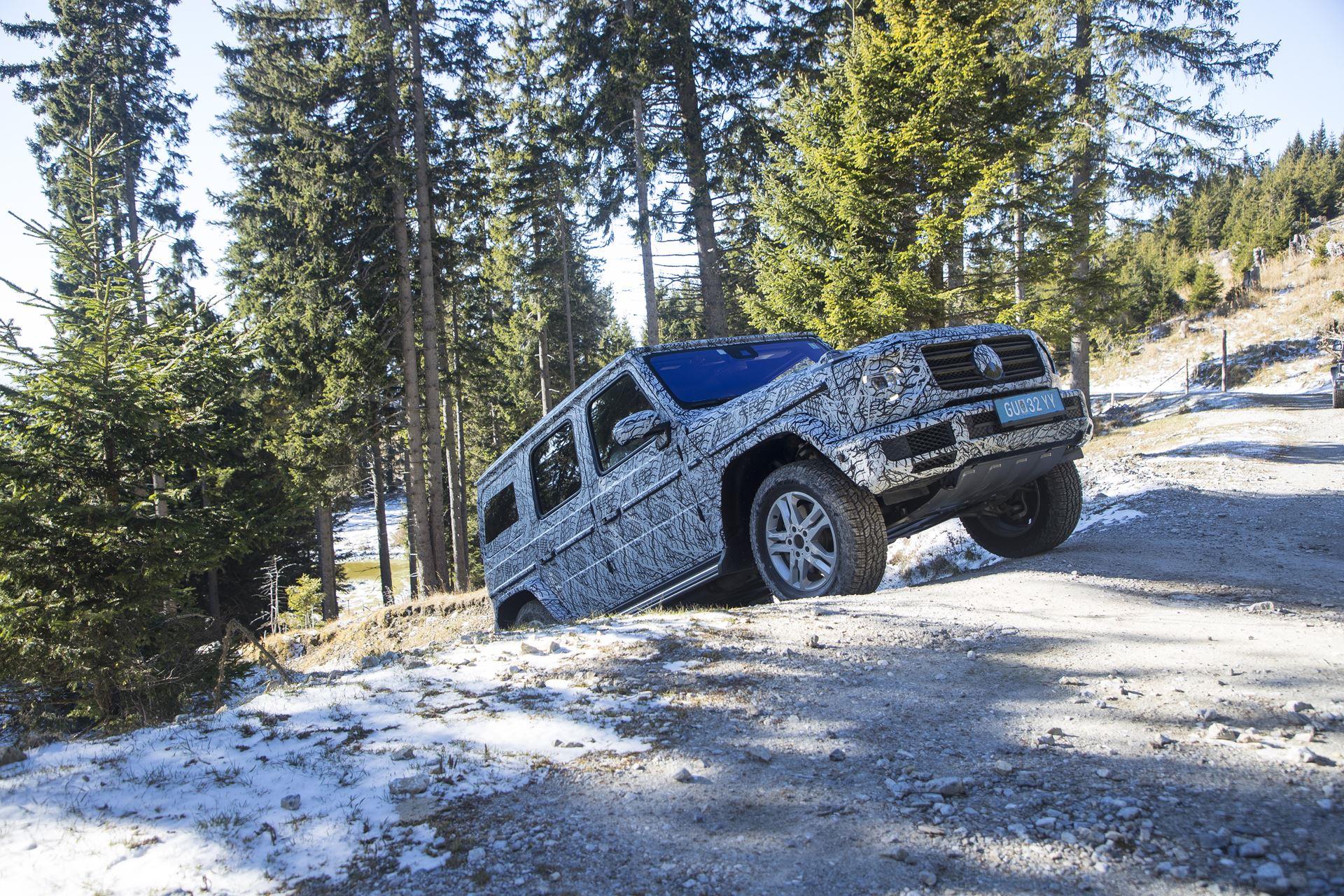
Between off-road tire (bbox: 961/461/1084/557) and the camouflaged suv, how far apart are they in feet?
0.05

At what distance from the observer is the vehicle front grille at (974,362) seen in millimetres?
4469

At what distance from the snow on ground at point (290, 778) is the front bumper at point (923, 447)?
1.80m

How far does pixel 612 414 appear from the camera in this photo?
5707 millimetres

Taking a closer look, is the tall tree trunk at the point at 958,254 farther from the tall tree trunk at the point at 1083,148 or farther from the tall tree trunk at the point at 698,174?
the tall tree trunk at the point at 698,174

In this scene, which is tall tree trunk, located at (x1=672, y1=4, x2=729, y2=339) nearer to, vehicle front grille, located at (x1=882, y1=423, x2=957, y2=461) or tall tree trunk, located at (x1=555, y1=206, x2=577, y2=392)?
tall tree trunk, located at (x1=555, y1=206, x2=577, y2=392)

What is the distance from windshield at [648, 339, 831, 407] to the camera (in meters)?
5.43

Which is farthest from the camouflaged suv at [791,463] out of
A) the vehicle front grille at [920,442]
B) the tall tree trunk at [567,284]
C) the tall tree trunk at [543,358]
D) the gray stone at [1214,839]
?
the tall tree trunk at [567,284]

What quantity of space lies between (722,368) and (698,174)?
13.6m

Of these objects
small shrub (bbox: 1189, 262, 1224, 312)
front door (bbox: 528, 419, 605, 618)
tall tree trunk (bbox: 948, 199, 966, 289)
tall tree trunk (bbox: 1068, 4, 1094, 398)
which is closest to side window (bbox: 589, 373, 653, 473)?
front door (bbox: 528, 419, 605, 618)

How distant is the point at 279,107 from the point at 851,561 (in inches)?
677

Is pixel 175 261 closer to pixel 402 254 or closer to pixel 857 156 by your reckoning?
pixel 402 254

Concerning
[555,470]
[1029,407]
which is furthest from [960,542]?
[555,470]

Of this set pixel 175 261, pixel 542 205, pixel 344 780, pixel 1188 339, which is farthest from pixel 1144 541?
pixel 1188 339

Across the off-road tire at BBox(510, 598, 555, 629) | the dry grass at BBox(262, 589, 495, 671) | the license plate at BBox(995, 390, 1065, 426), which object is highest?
the license plate at BBox(995, 390, 1065, 426)
